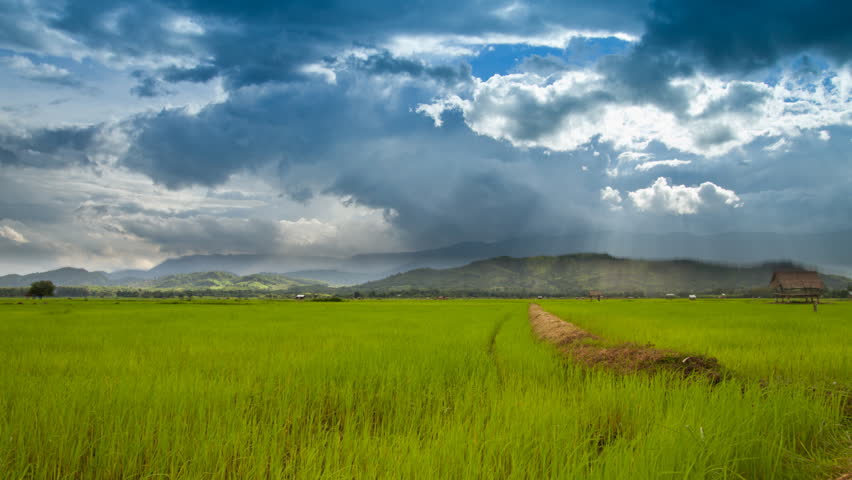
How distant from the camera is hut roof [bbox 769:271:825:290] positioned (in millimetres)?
52925

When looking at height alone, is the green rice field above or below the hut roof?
above

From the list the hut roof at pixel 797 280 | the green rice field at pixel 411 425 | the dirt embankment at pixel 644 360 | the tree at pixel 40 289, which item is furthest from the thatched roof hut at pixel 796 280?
the tree at pixel 40 289

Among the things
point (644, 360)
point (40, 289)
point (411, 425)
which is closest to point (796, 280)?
point (644, 360)

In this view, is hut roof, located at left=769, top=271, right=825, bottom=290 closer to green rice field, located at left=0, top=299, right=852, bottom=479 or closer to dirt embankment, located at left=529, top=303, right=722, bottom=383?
dirt embankment, located at left=529, top=303, right=722, bottom=383

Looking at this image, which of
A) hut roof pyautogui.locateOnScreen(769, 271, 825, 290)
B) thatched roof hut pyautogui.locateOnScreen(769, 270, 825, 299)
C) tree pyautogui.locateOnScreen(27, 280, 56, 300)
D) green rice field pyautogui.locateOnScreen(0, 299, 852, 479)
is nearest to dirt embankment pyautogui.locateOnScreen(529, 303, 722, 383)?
green rice field pyautogui.locateOnScreen(0, 299, 852, 479)

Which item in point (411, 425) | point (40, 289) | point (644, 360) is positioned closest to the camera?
point (411, 425)

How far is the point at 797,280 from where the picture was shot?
5369 centimetres

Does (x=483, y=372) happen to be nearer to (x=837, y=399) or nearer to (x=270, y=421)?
(x=270, y=421)

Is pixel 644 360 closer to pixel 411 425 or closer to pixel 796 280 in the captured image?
pixel 411 425

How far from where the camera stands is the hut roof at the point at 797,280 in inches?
2084

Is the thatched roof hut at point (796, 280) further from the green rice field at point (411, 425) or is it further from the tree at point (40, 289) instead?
the tree at point (40, 289)

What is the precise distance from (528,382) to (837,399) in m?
2.96

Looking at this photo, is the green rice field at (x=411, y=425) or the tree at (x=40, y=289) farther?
the tree at (x=40, y=289)

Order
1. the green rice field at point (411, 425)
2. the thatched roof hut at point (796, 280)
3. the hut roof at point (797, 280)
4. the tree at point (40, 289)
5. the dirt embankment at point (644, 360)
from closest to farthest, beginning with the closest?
the green rice field at point (411, 425)
the dirt embankment at point (644, 360)
the thatched roof hut at point (796, 280)
the hut roof at point (797, 280)
the tree at point (40, 289)
